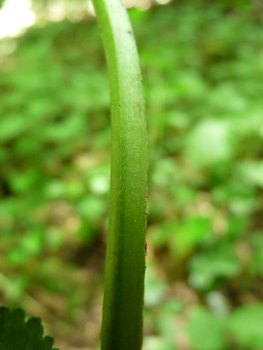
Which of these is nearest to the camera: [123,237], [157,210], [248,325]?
[123,237]

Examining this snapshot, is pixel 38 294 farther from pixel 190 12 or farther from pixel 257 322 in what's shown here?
pixel 190 12

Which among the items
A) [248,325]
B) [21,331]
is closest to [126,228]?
[21,331]

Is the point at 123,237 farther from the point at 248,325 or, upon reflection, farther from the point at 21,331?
the point at 248,325

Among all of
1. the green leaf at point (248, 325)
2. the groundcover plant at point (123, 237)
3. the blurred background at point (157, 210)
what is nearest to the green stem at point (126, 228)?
the groundcover plant at point (123, 237)

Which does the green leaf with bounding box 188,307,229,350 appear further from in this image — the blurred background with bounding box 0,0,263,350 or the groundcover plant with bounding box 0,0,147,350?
the groundcover plant with bounding box 0,0,147,350

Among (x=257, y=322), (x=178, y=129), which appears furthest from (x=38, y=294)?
(x=178, y=129)

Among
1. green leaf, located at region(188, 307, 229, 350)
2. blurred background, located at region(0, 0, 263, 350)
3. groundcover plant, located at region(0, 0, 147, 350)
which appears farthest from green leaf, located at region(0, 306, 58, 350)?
green leaf, located at region(188, 307, 229, 350)

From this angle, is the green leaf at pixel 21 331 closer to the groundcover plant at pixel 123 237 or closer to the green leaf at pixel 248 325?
the groundcover plant at pixel 123 237
